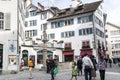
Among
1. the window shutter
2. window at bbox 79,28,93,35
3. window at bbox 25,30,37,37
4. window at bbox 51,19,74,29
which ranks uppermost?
window at bbox 51,19,74,29

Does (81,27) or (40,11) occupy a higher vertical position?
(40,11)

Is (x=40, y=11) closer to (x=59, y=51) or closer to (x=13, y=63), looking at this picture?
(x=59, y=51)

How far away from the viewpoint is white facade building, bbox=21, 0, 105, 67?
46.3 meters

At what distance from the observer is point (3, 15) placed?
2758 centimetres

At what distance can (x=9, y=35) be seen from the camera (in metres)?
27.4

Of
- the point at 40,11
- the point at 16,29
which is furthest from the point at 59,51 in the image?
the point at 16,29

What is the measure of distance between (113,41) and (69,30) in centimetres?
2823

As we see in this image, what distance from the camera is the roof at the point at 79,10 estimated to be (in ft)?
161

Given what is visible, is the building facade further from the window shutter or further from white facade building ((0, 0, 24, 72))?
the window shutter

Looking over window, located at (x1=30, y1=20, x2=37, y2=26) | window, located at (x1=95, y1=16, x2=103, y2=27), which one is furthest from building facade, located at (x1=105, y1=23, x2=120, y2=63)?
window, located at (x1=30, y1=20, x2=37, y2=26)

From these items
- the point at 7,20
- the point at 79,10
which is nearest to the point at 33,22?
the point at 79,10

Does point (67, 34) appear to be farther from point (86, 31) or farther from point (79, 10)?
point (79, 10)

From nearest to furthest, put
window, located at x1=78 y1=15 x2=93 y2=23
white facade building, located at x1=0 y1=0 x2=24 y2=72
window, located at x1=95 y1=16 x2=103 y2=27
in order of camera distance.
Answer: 1. white facade building, located at x1=0 y1=0 x2=24 y2=72
2. window, located at x1=78 y1=15 x2=93 y2=23
3. window, located at x1=95 y1=16 x2=103 y2=27

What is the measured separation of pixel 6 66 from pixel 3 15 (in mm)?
5726
